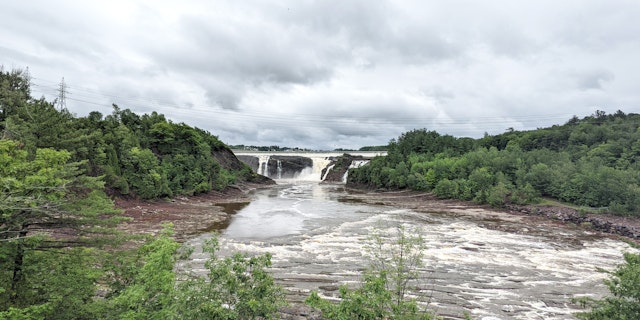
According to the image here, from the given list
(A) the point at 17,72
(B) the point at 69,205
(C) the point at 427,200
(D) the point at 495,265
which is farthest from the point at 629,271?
(A) the point at 17,72

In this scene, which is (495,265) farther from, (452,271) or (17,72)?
(17,72)

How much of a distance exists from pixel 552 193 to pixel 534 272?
32051 millimetres

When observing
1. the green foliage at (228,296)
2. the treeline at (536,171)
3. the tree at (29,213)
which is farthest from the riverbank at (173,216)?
the treeline at (536,171)

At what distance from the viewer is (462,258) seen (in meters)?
19.0

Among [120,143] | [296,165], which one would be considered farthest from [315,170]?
[120,143]

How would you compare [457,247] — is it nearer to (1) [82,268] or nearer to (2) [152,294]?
(2) [152,294]

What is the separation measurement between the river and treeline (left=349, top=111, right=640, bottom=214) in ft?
35.0

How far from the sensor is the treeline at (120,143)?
2419 cm

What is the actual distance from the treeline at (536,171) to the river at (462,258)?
10.7 meters

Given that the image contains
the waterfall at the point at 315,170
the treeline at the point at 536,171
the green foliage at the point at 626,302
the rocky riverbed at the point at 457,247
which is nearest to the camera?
the green foliage at the point at 626,302

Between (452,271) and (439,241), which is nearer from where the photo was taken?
(452,271)

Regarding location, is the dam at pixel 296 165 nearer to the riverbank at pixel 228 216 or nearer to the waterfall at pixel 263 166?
the waterfall at pixel 263 166

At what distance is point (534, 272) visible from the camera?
1683 cm

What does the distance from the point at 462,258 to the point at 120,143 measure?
3501 centimetres
